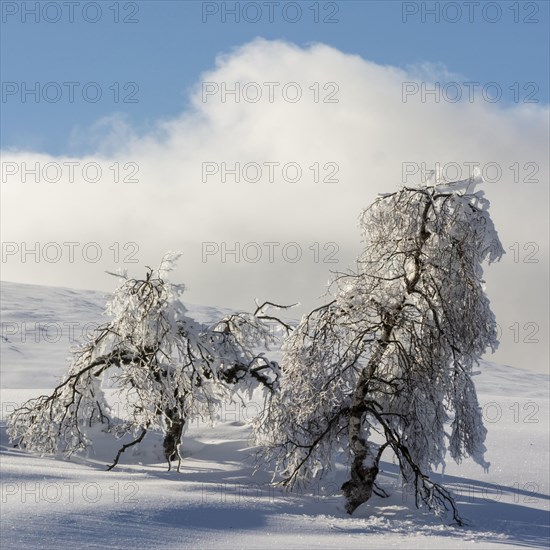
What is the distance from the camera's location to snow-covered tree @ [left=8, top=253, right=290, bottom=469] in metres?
14.7

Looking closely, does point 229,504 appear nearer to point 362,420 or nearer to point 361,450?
point 361,450

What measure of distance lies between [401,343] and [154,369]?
4785 mm

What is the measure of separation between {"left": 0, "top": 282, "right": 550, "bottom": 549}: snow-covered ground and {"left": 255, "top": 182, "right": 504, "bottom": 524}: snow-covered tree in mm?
839

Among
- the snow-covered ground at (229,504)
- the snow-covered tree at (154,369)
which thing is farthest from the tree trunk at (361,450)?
the snow-covered tree at (154,369)

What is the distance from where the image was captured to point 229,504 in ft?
38.1

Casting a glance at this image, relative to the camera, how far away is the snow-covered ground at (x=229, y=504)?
32.0ft

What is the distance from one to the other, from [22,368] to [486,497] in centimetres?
2932

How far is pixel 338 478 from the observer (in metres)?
15.0

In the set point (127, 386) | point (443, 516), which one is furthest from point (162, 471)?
point (443, 516)

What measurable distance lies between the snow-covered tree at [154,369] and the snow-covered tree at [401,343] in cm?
208

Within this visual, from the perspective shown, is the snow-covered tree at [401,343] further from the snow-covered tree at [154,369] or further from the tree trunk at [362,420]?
the snow-covered tree at [154,369]

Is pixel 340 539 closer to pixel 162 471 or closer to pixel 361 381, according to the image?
pixel 361 381

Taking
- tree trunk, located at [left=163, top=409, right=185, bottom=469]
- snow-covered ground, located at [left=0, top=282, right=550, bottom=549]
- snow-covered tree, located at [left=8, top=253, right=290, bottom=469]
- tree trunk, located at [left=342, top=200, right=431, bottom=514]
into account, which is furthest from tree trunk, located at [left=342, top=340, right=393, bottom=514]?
tree trunk, located at [left=163, top=409, right=185, bottom=469]

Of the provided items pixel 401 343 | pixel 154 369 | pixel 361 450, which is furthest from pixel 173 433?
pixel 401 343
